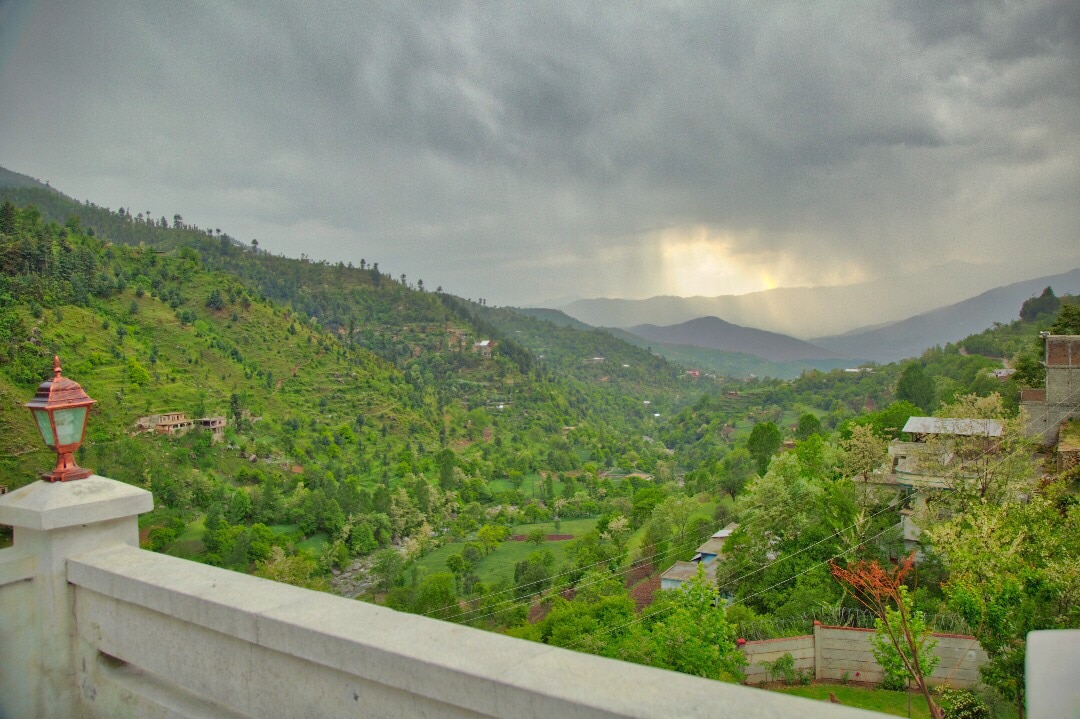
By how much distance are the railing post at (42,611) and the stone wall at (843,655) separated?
12.3 metres

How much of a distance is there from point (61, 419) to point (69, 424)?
Answer: 0.14 ft

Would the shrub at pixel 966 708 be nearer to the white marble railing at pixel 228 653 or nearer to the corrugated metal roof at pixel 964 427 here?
the corrugated metal roof at pixel 964 427

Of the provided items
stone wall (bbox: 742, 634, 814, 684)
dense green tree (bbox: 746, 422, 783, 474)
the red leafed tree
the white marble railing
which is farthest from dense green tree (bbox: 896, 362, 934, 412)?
the white marble railing

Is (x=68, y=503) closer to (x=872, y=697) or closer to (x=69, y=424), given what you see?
(x=69, y=424)

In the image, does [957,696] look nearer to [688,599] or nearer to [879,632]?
[879,632]

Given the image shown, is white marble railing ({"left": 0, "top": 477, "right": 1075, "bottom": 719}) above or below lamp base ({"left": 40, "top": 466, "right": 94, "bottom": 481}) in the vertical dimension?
below

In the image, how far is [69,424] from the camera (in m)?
2.49

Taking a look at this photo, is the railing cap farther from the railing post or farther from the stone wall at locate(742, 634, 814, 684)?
the stone wall at locate(742, 634, 814, 684)

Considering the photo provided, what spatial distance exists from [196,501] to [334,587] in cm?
1198

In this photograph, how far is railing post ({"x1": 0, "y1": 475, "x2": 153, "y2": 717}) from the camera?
7.41ft

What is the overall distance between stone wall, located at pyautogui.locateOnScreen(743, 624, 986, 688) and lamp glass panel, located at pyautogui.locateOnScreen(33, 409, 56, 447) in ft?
41.2

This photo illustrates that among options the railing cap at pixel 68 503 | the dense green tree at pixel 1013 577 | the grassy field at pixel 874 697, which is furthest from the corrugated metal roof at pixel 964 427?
the railing cap at pixel 68 503

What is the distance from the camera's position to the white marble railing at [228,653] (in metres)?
1.30

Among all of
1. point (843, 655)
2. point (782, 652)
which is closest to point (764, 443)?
point (843, 655)
